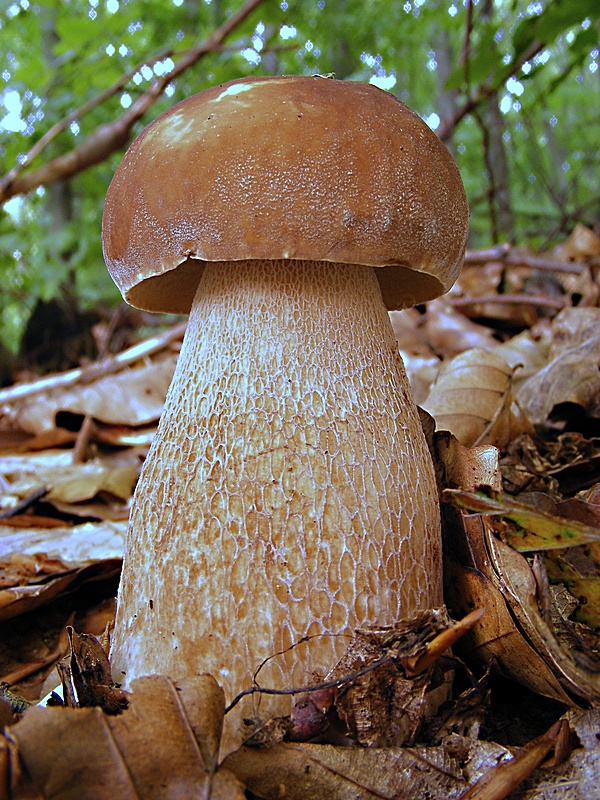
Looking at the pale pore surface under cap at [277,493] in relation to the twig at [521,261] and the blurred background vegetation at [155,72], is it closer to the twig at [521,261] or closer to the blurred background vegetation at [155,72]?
the blurred background vegetation at [155,72]

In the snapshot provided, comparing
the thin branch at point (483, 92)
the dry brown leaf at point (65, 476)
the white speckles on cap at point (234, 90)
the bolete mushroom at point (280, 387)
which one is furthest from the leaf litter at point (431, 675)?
the thin branch at point (483, 92)

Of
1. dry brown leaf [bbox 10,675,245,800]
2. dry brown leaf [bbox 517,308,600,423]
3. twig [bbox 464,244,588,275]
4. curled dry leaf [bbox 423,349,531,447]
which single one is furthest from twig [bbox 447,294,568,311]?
dry brown leaf [bbox 10,675,245,800]

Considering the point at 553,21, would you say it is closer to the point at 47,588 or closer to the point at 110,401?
the point at 110,401

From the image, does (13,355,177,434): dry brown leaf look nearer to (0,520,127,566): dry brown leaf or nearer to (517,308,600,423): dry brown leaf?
(0,520,127,566): dry brown leaf

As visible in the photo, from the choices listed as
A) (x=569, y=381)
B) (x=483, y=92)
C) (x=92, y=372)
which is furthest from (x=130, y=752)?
(x=483, y=92)

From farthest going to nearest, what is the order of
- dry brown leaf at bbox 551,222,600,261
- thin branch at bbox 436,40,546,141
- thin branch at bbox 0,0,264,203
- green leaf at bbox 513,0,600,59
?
dry brown leaf at bbox 551,222,600,261
thin branch at bbox 0,0,264,203
thin branch at bbox 436,40,546,141
green leaf at bbox 513,0,600,59

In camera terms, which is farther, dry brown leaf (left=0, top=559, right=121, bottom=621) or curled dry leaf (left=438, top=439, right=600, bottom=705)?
dry brown leaf (left=0, top=559, right=121, bottom=621)
